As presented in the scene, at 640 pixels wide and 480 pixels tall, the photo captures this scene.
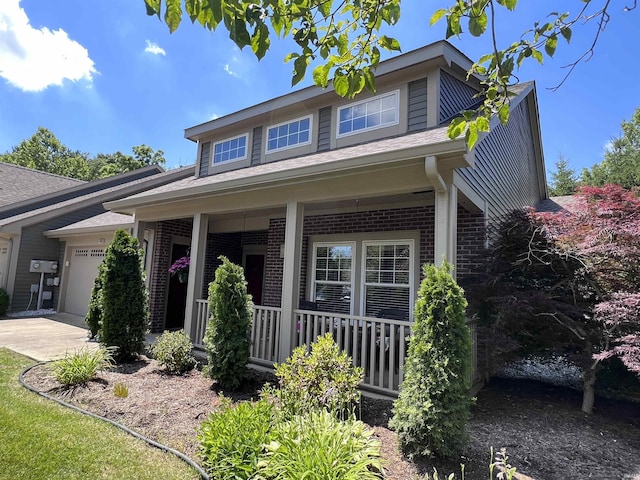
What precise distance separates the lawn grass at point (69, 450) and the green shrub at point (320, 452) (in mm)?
750

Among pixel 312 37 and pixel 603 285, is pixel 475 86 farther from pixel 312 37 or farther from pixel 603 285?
pixel 312 37

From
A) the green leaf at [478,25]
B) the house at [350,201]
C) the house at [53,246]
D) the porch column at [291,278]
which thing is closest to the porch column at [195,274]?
the house at [350,201]

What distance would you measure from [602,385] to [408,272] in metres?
3.33

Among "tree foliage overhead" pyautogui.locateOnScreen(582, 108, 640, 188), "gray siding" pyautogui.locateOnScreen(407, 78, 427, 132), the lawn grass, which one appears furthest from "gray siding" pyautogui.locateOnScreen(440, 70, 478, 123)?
"tree foliage overhead" pyautogui.locateOnScreen(582, 108, 640, 188)

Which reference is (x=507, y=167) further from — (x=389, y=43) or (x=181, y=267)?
(x=181, y=267)

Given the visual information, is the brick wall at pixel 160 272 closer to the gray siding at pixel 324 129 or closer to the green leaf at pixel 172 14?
the gray siding at pixel 324 129

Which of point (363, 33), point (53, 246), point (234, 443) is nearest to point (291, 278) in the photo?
point (234, 443)

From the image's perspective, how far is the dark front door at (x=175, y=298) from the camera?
9711mm

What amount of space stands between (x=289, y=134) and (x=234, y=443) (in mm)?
6666

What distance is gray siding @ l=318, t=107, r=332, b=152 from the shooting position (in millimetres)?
7465

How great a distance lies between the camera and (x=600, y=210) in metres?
4.98

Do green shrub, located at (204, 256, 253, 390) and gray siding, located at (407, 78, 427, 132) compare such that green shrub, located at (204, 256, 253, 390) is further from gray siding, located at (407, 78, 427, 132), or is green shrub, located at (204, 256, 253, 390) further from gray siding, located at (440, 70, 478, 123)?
gray siding, located at (440, 70, 478, 123)

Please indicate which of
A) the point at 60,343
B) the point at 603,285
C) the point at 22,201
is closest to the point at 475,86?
the point at 603,285

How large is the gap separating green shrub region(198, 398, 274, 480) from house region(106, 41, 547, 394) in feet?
6.07
